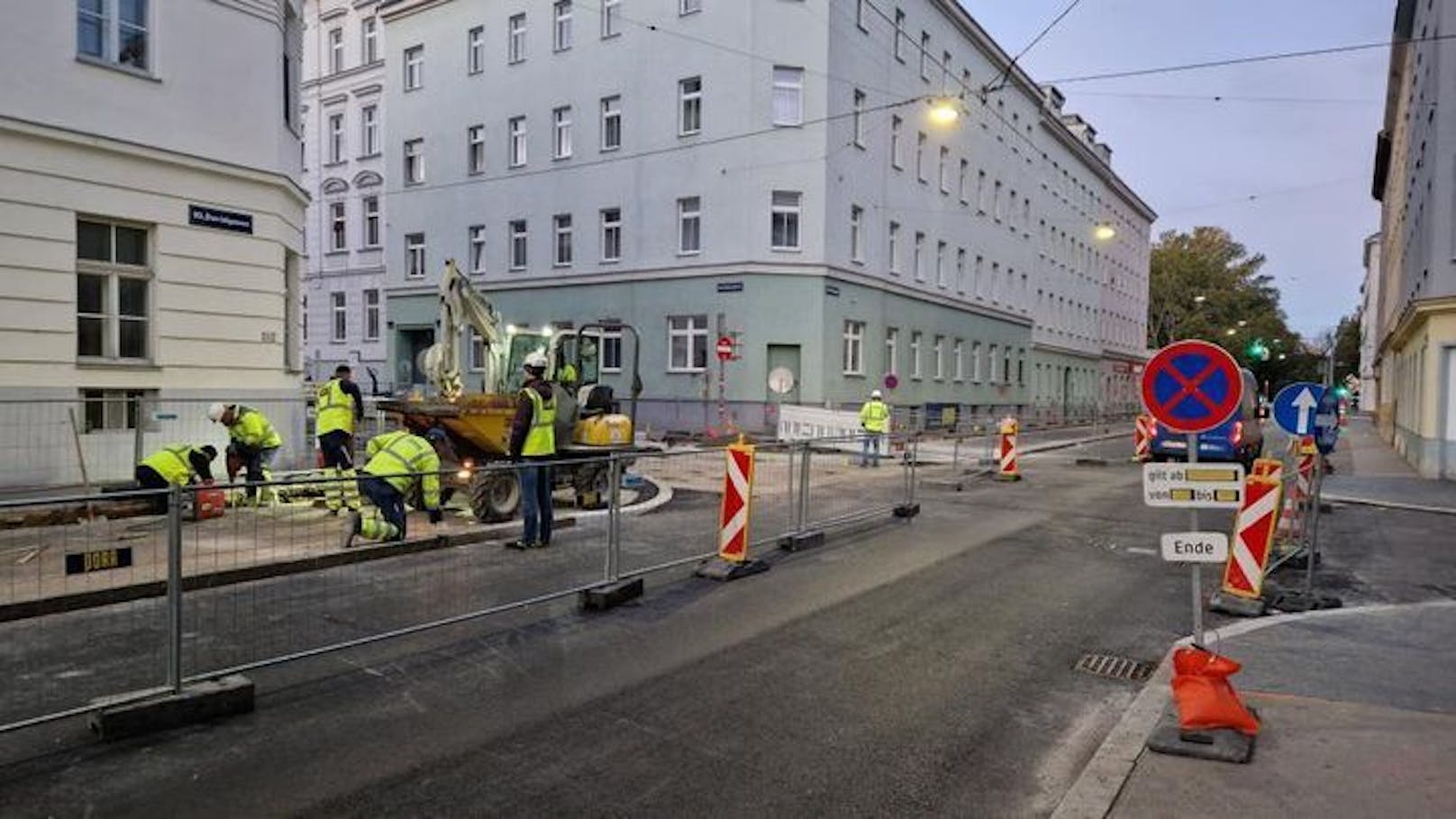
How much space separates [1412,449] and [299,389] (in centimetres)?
2483

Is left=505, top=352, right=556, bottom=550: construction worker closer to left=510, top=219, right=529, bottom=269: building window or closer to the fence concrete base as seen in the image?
the fence concrete base

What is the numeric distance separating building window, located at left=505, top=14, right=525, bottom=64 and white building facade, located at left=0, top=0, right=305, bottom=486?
68.0ft

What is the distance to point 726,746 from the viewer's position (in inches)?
193

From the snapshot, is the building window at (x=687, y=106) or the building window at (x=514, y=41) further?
the building window at (x=514, y=41)

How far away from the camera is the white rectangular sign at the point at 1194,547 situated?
17.3ft

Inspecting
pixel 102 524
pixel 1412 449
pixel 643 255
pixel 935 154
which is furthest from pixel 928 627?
pixel 935 154

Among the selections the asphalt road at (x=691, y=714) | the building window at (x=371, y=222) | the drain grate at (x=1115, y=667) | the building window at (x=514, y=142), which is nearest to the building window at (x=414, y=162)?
the building window at (x=371, y=222)

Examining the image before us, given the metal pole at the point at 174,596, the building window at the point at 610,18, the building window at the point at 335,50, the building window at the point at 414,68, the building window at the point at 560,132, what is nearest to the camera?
the metal pole at the point at 174,596

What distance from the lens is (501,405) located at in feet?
41.1

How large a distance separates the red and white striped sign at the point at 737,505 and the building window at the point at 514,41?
101 feet

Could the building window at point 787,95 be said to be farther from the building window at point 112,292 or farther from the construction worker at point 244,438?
the construction worker at point 244,438

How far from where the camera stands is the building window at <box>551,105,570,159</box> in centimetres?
3472

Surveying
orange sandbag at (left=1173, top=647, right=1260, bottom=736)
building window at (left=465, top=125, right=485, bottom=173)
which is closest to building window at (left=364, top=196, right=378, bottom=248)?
building window at (left=465, top=125, right=485, bottom=173)

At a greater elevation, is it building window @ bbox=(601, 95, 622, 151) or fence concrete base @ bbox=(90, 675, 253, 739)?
building window @ bbox=(601, 95, 622, 151)
